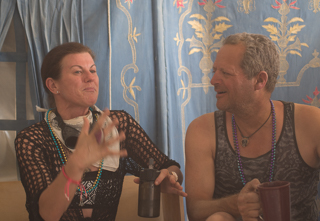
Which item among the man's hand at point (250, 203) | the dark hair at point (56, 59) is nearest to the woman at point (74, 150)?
the dark hair at point (56, 59)

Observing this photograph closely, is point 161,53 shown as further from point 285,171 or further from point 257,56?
point 285,171

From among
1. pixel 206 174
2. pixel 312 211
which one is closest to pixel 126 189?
pixel 206 174

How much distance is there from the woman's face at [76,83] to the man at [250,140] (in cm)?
53

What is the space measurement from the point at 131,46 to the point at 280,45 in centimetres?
102

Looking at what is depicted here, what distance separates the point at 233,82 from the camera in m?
1.49

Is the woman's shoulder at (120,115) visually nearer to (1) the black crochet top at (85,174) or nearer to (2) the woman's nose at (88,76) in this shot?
(1) the black crochet top at (85,174)

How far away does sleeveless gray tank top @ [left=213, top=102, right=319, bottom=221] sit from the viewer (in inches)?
56.1

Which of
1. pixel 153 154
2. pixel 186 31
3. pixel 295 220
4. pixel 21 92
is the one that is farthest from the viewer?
pixel 186 31

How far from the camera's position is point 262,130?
4.97ft

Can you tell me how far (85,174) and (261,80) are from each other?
93 cm

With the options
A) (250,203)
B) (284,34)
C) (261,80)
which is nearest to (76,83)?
(261,80)

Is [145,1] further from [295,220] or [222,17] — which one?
[295,220]

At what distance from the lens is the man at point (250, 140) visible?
4.68 feet

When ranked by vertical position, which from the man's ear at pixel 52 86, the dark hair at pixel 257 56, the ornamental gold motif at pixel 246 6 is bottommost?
the man's ear at pixel 52 86
